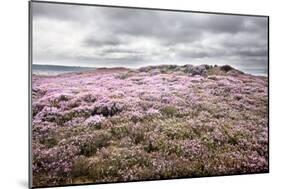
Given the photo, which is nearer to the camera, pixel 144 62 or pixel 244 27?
pixel 144 62

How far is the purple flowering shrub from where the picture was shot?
106 inches

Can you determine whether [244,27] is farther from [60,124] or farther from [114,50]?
[60,124]

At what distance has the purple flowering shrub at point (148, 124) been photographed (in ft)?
8.80

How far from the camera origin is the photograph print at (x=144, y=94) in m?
2.68

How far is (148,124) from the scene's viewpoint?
2.87 metres

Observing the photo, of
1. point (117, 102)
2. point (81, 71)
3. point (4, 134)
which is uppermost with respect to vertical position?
point (81, 71)

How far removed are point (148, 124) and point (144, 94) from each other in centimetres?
19

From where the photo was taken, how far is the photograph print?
268 centimetres

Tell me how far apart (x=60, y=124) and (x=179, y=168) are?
811 millimetres

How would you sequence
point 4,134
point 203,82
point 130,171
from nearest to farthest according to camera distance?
point 4,134, point 130,171, point 203,82

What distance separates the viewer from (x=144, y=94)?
289 cm

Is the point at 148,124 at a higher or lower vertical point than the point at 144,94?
lower

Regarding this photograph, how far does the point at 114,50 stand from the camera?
111 inches
